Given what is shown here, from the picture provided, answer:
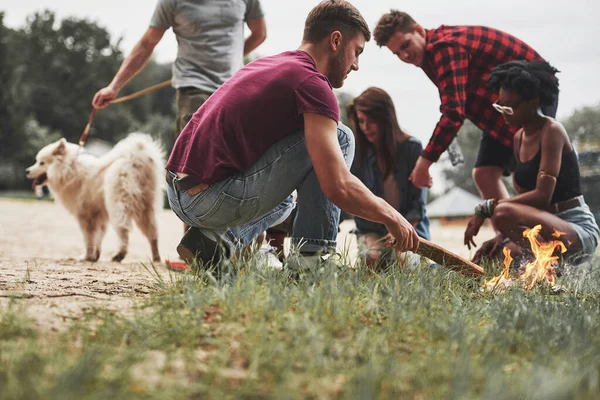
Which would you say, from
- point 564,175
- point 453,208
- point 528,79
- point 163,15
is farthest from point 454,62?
point 453,208

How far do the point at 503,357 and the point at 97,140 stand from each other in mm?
40475

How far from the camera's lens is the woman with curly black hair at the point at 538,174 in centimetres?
451

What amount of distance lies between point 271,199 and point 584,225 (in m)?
2.69

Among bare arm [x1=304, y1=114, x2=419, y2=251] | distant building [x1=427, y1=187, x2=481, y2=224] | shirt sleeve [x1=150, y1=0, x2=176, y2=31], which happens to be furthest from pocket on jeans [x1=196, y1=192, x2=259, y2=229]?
distant building [x1=427, y1=187, x2=481, y2=224]

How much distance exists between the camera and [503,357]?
206cm

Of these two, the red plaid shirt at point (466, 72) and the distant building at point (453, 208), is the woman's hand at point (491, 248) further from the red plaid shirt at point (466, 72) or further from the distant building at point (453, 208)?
the distant building at point (453, 208)

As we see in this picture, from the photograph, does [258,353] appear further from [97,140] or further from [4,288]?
[97,140]

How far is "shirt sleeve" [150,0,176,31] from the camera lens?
5314mm

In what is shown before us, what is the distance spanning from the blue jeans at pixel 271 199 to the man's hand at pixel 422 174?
1.50 metres

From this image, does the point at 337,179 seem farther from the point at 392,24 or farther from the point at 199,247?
the point at 392,24

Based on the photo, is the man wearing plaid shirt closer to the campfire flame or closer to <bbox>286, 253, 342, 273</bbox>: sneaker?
the campfire flame

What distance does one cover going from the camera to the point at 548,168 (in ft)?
14.7

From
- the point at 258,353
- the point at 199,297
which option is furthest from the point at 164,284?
the point at 258,353

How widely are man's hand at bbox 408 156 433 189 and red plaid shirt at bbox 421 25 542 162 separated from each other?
0.05 meters
